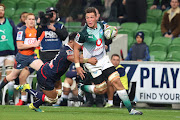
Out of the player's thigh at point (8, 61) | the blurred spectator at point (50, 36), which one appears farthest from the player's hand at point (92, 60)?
the player's thigh at point (8, 61)

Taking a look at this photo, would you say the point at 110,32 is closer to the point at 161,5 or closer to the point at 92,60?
the point at 92,60

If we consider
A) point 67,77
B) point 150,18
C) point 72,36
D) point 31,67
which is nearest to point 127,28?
point 150,18

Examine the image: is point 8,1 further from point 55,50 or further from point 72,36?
point 72,36

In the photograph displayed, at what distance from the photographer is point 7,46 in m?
13.6

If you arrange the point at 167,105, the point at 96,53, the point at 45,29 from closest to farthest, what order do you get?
the point at 96,53 < the point at 45,29 < the point at 167,105

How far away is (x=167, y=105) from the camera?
535 inches

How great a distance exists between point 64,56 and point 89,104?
140 inches

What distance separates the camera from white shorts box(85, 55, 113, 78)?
31.7 feet

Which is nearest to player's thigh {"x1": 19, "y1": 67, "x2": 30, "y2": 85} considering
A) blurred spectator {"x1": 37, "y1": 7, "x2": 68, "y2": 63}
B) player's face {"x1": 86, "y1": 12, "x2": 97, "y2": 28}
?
blurred spectator {"x1": 37, "y1": 7, "x2": 68, "y2": 63}

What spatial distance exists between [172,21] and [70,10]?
A: 11.0ft

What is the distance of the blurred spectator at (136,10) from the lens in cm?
1822

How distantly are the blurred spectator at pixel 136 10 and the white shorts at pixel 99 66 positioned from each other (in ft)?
28.2

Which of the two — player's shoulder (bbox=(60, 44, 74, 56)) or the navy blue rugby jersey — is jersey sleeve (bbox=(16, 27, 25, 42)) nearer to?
the navy blue rugby jersey

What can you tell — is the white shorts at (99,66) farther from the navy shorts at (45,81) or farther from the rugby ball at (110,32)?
the navy shorts at (45,81)
